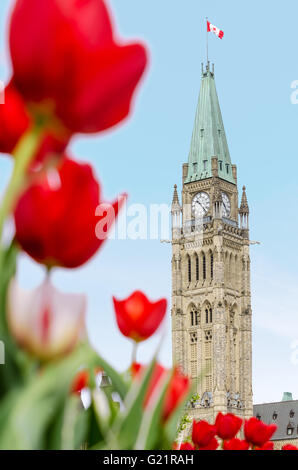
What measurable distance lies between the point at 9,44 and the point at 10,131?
0.33 metres

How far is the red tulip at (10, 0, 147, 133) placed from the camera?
1094 mm

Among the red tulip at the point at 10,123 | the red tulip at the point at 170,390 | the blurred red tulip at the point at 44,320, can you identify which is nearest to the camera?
the blurred red tulip at the point at 44,320

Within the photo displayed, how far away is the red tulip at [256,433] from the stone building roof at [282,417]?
81.5 m

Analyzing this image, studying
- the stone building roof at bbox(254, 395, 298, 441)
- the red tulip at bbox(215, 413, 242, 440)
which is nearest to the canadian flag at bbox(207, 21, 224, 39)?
the stone building roof at bbox(254, 395, 298, 441)

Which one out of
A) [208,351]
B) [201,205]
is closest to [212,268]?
[201,205]

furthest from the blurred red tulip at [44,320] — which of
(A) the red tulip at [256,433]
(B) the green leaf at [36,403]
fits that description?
(A) the red tulip at [256,433]

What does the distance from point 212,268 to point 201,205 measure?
6.06 metres

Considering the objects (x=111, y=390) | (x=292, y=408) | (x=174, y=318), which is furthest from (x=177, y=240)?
(x=111, y=390)

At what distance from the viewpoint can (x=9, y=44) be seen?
43.5 inches

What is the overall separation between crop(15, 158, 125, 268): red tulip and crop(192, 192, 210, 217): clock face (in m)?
76.1

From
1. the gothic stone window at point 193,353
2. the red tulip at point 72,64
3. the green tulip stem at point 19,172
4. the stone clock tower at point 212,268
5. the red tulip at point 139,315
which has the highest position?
the stone clock tower at point 212,268

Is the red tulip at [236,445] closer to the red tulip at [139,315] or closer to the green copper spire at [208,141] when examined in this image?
the red tulip at [139,315]

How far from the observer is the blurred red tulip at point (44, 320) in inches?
45.7

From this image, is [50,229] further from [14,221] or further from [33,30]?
[33,30]
